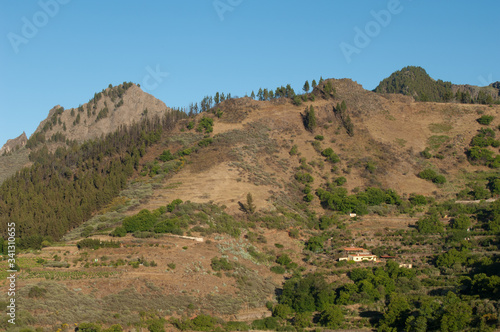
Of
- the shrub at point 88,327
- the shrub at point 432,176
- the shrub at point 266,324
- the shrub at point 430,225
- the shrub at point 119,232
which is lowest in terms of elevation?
the shrub at point 266,324

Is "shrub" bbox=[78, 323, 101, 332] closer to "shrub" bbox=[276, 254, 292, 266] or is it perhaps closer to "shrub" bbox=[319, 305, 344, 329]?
"shrub" bbox=[319, 305, 344, 329]

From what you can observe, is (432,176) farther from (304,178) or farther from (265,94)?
(265,94)

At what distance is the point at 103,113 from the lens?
5384 inches

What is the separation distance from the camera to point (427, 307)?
43719 mm

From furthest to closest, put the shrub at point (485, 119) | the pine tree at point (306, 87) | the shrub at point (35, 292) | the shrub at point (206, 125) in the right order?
the pine tree at point (306, 87), the shrub at point (206, 125), the shrub at point (485, 119), the shrub at point (35, 292)

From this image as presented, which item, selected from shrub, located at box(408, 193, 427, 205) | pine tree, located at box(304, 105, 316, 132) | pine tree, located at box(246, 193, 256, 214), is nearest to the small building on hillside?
pine tree, located at box(246, 193, 256, 214)

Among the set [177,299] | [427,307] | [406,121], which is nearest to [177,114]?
[406,121]

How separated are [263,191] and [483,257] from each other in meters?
30.7

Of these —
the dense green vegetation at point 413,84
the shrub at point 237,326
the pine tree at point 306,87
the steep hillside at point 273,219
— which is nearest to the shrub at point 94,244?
the steep hillside at point 273,219

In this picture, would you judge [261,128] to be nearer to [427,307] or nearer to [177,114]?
[177,114]

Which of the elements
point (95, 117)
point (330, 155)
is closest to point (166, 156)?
point (330, 155)

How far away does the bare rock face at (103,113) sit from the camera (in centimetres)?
13162

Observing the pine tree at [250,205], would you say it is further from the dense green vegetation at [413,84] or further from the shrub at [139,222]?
the dense green vegetation at [413,84]

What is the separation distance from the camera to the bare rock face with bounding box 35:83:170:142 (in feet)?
432
